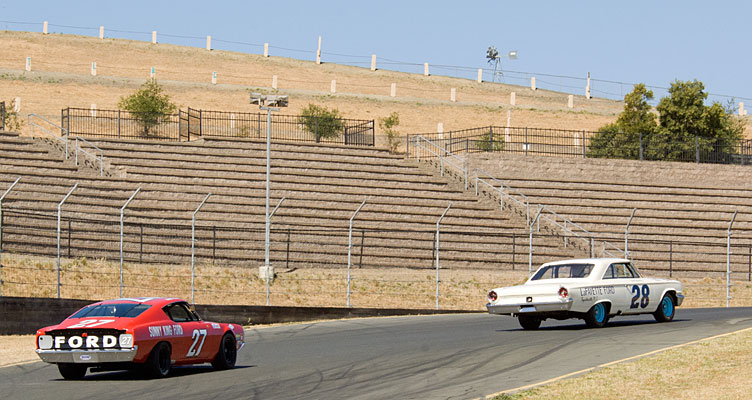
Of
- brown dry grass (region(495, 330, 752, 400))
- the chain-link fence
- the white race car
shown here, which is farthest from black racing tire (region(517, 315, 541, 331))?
the chain-link fence

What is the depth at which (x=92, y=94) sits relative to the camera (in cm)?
8031

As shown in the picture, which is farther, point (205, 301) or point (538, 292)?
point (205, 301)

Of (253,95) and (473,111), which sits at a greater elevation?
(473,111)

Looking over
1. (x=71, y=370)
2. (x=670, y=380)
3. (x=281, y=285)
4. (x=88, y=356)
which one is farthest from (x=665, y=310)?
(x=281, y=285)

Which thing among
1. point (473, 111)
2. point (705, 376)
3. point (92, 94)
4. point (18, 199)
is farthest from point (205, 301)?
point (473, 111)

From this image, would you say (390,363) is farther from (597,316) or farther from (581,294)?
(597,316)

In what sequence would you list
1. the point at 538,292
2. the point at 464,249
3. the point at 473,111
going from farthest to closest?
1. the point at 473,111
2. the point at 464,249
3. the point at 538,292

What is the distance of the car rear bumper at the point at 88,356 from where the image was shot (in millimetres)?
13094

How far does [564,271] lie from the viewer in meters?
20.3

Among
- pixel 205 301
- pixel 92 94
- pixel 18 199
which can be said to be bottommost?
pixel 205 301

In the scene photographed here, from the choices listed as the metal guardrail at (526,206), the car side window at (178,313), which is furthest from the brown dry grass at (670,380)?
the metal guardrail at (526,206)

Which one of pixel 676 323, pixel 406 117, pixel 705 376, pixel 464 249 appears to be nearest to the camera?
pixel 705 376

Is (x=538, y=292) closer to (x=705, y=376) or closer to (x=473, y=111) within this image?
(x=705, y=376)

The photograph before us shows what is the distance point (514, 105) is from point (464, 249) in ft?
204
